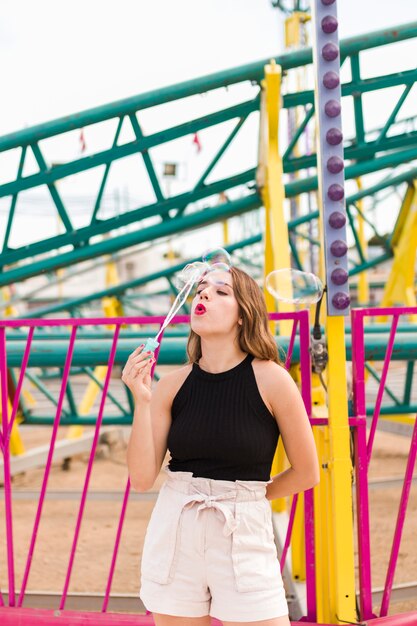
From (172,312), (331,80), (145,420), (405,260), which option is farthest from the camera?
(405,260)

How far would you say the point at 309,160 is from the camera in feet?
23.7

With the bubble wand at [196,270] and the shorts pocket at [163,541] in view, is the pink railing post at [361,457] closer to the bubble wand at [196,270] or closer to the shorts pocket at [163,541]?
the bubble wand at [196,270]

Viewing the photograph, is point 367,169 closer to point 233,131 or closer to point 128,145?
point 233,131

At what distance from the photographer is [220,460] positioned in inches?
71.7

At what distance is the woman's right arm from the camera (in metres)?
1.79

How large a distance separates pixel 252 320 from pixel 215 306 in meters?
0.12

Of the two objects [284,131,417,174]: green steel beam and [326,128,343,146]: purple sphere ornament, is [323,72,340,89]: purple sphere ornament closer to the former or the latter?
[326,128,343,146]: purple sphere ornament

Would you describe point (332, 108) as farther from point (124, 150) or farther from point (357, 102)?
point (357, 102)

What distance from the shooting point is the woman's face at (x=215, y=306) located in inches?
74.0

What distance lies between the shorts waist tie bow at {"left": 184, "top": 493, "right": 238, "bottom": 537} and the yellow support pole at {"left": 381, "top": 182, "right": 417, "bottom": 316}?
22.5 ft

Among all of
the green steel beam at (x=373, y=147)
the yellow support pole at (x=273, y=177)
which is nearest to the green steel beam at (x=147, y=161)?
the yellow support pole at (x=273, y=177)

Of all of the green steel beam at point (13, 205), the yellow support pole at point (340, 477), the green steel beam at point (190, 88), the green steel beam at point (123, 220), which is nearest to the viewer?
the yellow support pole at point (340, 477)

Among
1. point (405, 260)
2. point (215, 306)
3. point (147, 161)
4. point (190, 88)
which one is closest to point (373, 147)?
point (405, 260)

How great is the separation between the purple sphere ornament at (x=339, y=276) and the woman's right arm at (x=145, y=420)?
2.62 ft
